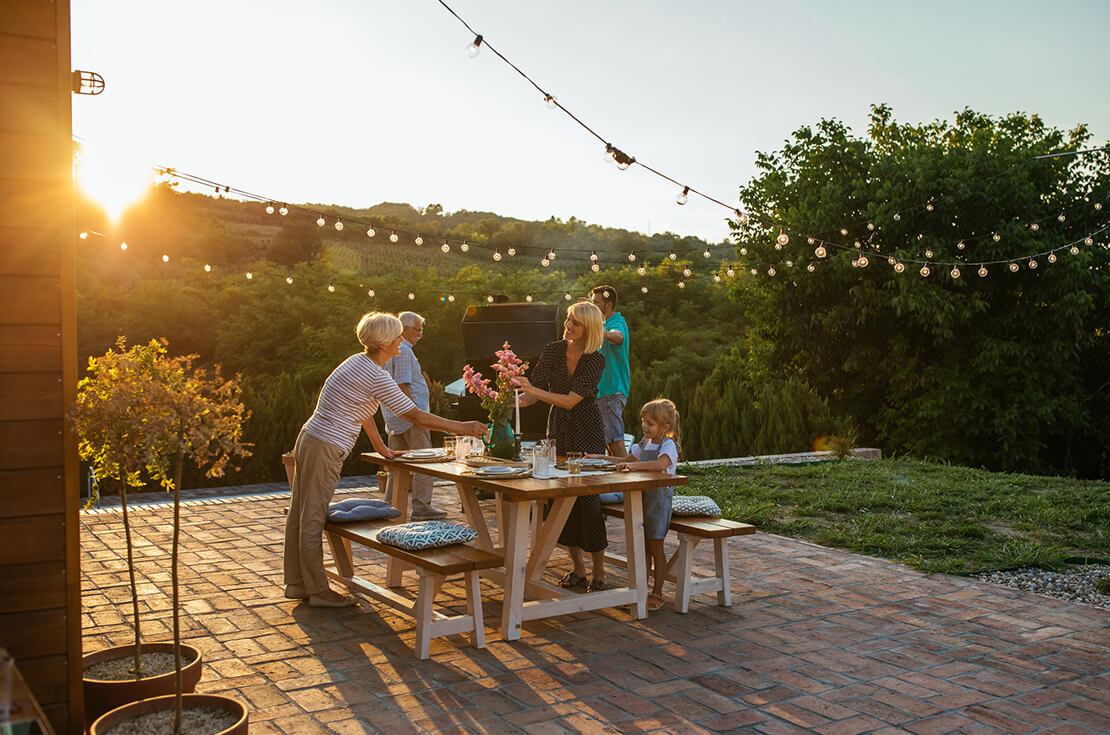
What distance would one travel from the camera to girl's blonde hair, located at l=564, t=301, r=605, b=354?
4.91m

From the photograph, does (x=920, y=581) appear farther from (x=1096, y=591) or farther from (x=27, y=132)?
(x=27, y=132)

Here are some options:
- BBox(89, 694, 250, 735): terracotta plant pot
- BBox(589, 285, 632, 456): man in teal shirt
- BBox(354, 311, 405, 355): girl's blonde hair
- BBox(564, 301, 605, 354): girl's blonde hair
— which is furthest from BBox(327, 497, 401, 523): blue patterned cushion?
BBox(89, 694, 250, 735): terracotta plant pot

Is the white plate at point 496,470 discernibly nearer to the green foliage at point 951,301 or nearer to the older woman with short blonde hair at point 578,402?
the older woman with short blonde hair at point 578,402

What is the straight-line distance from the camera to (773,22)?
384 inches

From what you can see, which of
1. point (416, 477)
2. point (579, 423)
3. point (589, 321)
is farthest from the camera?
point (416, 477)

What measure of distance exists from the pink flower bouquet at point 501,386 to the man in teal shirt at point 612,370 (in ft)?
4.65

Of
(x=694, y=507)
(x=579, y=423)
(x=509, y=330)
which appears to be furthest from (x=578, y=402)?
(x=509, y=330)

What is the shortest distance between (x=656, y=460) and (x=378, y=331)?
1.49 m

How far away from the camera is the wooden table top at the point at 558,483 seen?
13.6 ft

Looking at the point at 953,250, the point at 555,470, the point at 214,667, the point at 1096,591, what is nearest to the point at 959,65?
the point at 953,250

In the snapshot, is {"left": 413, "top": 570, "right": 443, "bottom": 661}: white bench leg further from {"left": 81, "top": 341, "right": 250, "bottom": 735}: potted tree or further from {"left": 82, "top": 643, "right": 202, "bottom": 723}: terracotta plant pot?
{"left": 81, "top": 341, "right": 250, "bottom": 735}: potted tree

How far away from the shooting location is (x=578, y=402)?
16.6ft

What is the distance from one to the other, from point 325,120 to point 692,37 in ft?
32.8

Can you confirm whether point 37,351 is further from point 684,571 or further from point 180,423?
point 684,571
